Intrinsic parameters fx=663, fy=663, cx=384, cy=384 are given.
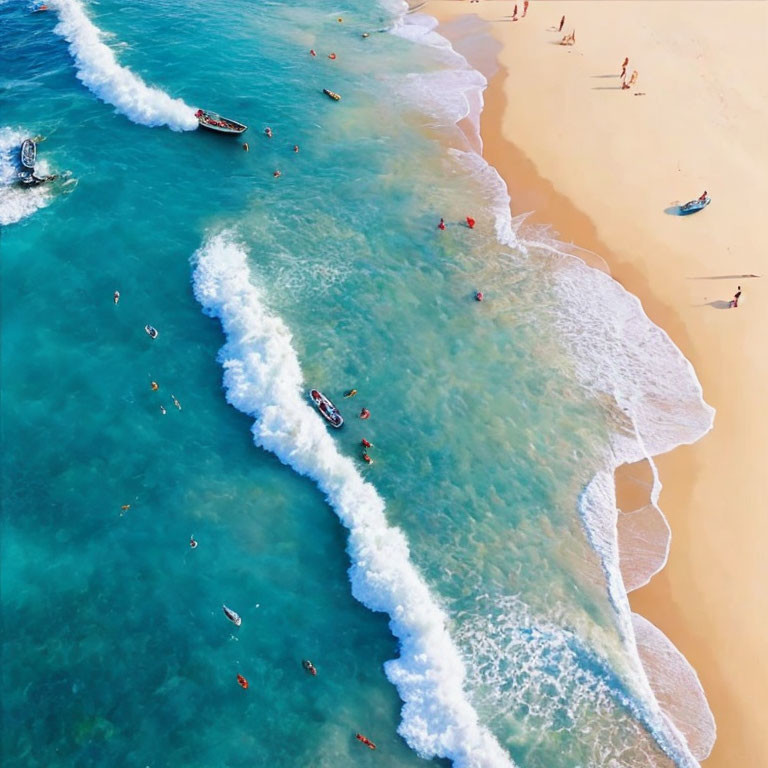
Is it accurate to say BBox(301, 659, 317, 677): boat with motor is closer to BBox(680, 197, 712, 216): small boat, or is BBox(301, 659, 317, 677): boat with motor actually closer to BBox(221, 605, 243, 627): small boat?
BBox(221, 605, 243, 627): small boat

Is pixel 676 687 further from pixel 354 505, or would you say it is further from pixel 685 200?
pixel 685 200

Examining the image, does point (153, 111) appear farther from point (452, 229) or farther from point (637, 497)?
point (637, 497)

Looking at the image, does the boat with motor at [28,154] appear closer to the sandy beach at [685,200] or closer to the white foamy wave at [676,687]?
the sandy beach at [685,200]

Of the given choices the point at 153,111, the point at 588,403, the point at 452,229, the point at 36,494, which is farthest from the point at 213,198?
the point at 588,403

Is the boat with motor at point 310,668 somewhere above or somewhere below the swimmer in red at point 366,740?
above

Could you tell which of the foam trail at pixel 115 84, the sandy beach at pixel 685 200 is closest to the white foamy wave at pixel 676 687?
the sandy beach at pixel 685 200

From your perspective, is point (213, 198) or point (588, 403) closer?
point (588, 403)
